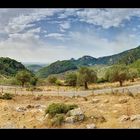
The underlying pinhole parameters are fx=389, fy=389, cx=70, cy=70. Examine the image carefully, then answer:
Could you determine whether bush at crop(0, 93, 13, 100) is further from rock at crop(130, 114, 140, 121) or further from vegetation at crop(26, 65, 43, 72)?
rock at crop(130, 114, 140, 121)

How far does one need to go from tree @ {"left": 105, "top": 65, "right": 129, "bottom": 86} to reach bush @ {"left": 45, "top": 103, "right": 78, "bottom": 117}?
0.72 metres

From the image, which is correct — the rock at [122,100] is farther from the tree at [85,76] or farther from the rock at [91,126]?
the rock at [91,126]

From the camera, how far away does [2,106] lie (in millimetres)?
5922

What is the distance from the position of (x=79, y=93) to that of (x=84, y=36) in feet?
2.85

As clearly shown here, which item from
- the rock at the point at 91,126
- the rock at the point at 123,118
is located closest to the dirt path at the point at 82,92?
the rock at the point at 123,118

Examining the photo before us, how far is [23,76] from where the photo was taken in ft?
19.2

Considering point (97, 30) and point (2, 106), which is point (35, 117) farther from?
point (97, 30)

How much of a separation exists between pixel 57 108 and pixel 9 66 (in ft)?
3.21

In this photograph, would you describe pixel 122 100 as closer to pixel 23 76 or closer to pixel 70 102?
pixel 70 102

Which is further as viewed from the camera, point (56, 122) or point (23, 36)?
point (23, 36)

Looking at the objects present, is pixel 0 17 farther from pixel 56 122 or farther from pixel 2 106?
pixel 56 122

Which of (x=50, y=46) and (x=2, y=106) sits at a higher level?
(x=50, y=46)
